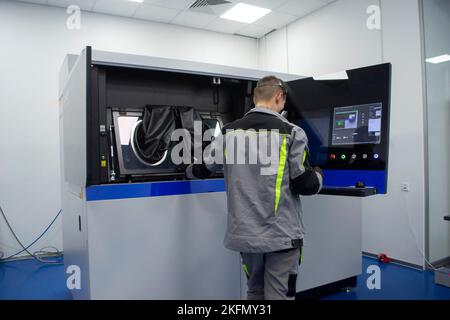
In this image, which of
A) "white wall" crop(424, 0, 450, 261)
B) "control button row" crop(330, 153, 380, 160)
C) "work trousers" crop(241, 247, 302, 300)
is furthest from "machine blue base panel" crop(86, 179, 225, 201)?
"white wall" crop(424, 0, 450, 261)

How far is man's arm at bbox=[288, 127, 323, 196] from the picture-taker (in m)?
1.64

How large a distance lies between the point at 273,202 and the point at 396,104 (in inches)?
103

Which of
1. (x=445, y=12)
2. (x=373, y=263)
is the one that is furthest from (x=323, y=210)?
(x=445, y=12)

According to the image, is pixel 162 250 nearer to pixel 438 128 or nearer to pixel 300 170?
pixel 300 170

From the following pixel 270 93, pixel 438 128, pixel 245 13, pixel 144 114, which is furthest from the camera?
pixel 245 13

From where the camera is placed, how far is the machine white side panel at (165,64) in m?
1.92

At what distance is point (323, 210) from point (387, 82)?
113 centimetres

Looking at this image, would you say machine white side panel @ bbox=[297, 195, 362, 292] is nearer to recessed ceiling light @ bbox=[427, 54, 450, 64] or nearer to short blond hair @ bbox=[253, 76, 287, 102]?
short blond hair @ bbox=[253, 76, 287, 102]

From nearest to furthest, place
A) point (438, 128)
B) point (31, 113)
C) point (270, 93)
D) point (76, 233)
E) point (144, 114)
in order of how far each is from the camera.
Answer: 1. point (270, 93)
2. point (76, 233)
3. point (144, 114)
4. point (438, 128)
5. point (31, 113)

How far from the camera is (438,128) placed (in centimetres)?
339

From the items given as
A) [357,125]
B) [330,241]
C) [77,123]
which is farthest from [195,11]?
[330,241]

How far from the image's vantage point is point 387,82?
195 centimetres

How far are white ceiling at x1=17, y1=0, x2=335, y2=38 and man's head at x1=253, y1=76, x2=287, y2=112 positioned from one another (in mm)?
2949

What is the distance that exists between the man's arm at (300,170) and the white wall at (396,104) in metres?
2.26
